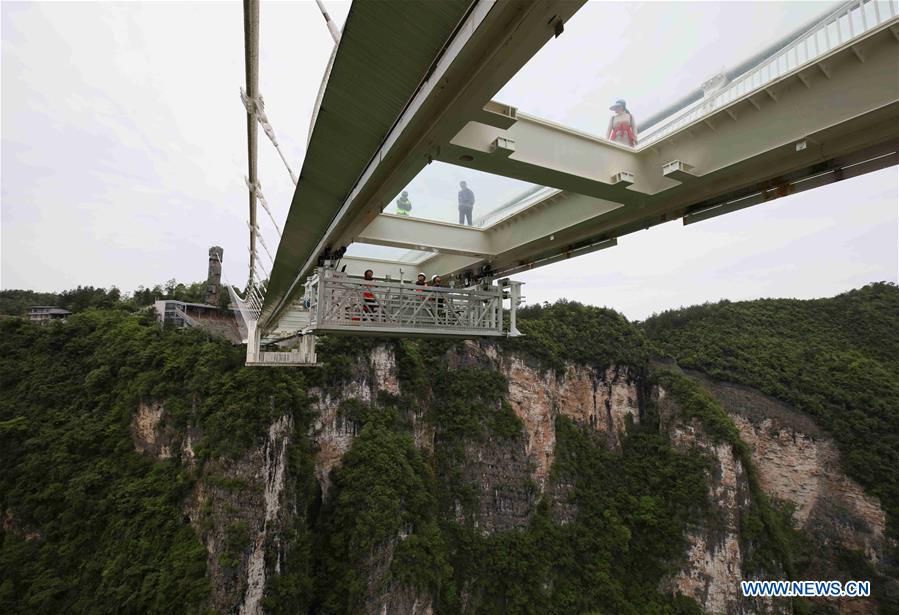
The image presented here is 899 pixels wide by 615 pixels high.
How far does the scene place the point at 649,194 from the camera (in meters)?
4.69

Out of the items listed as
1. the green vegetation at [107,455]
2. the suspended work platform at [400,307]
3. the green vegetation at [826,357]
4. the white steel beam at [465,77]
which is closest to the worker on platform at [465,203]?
the suspended work platform at [400,307]

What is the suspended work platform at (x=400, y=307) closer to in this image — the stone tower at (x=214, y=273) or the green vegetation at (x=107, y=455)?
the green vegetation at (x=107, y=455)

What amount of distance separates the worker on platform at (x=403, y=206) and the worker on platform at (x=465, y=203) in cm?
87

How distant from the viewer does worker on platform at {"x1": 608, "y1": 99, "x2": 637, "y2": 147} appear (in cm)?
470

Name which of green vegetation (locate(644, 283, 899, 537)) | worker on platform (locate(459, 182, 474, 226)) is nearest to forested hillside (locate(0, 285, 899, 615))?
green vegetation (locate(644, 283, 899, 537))

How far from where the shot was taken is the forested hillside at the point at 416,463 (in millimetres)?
15109

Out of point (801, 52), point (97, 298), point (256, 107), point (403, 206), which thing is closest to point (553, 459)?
point (403, 206)

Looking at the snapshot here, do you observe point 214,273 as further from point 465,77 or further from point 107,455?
point 465,77

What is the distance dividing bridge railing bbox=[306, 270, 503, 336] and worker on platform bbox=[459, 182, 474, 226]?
138 cm

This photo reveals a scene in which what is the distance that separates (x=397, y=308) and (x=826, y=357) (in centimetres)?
4236

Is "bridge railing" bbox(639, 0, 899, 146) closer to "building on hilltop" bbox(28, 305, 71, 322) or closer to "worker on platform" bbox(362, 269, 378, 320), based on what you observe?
"worker on platform" bbox(362, 269, 378, 320)

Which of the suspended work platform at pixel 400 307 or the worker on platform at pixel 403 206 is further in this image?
the worker on platform at pixel 403 206

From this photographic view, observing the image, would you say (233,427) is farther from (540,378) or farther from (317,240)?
(540,378)

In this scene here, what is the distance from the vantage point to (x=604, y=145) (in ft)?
14.9
